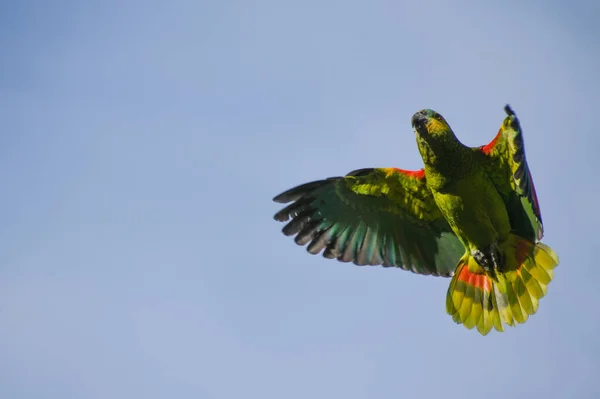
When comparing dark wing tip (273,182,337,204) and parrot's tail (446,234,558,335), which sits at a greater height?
dark wing tip (273,182,337,204)

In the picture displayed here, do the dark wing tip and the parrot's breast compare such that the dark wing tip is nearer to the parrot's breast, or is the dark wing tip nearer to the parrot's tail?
the parrot's breast

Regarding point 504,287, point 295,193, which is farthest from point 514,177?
point 295,193

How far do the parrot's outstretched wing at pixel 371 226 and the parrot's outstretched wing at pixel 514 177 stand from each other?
920 millimetres

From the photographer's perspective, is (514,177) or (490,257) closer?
(514,177)

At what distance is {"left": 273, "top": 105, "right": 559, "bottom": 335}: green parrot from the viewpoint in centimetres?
959

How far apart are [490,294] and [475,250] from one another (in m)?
0.65

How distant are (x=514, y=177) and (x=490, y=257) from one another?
1.37 meters

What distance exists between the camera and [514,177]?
29.8 ft

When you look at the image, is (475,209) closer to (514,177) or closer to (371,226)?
(514,177)

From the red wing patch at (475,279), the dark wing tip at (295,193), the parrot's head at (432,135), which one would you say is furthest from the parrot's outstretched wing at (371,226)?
the parrot's head at (432,135)

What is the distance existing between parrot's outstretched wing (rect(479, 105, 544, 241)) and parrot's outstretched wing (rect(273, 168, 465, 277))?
3.02 feet

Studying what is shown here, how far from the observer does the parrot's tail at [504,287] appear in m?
10.0

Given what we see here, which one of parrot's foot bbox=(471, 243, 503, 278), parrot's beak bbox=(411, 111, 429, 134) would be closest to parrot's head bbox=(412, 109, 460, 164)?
parrot's beak bbox=(411, 111, 429, 134)

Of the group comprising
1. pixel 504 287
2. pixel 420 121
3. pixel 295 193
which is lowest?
pixel 504 287
